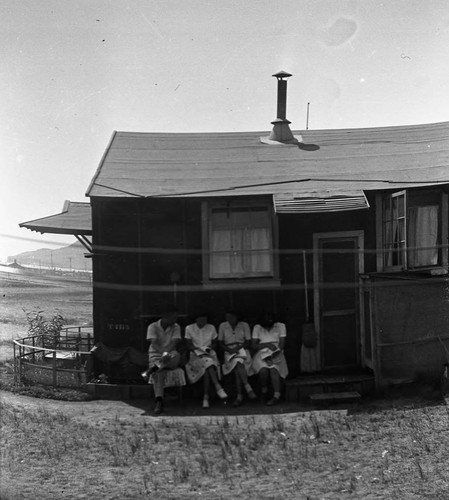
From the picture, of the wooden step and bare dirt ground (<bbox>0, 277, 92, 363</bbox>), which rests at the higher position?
bare dirt ground (<bbox>0, 277, 92, 363</bbox>)

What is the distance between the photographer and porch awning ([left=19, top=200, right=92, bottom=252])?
13055 millimetres

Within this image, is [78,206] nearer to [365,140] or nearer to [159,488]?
[365,140]

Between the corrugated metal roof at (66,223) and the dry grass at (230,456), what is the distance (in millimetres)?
4605

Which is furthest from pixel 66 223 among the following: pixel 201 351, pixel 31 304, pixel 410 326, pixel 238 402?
pixel 410 326

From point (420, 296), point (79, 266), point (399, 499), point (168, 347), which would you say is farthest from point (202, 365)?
point (79, 266)

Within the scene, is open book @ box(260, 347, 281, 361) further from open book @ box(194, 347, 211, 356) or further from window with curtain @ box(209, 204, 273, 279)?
window with curtain @ box(209, 204, 273, 279)

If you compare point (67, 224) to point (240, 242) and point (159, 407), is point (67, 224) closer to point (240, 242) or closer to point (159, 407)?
point (240, 242)

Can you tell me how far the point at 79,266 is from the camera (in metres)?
21.9

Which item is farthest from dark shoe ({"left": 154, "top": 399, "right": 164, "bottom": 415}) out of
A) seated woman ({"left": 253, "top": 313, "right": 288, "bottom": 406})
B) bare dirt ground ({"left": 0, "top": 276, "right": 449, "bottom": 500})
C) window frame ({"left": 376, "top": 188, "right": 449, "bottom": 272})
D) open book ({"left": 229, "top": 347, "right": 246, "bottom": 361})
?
window frame ({"left": 376, "top": 188, "right": 449, "bottom": 272})

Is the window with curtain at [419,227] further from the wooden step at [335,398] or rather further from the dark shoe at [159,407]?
the dark shoe at [159,407]

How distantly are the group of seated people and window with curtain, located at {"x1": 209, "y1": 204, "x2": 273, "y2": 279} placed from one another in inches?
33.7

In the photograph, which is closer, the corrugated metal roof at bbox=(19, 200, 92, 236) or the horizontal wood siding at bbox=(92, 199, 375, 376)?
the horizontal wood siding at bbox=(92, 199, 375, 376)

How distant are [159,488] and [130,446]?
1.39m

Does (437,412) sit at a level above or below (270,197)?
below
